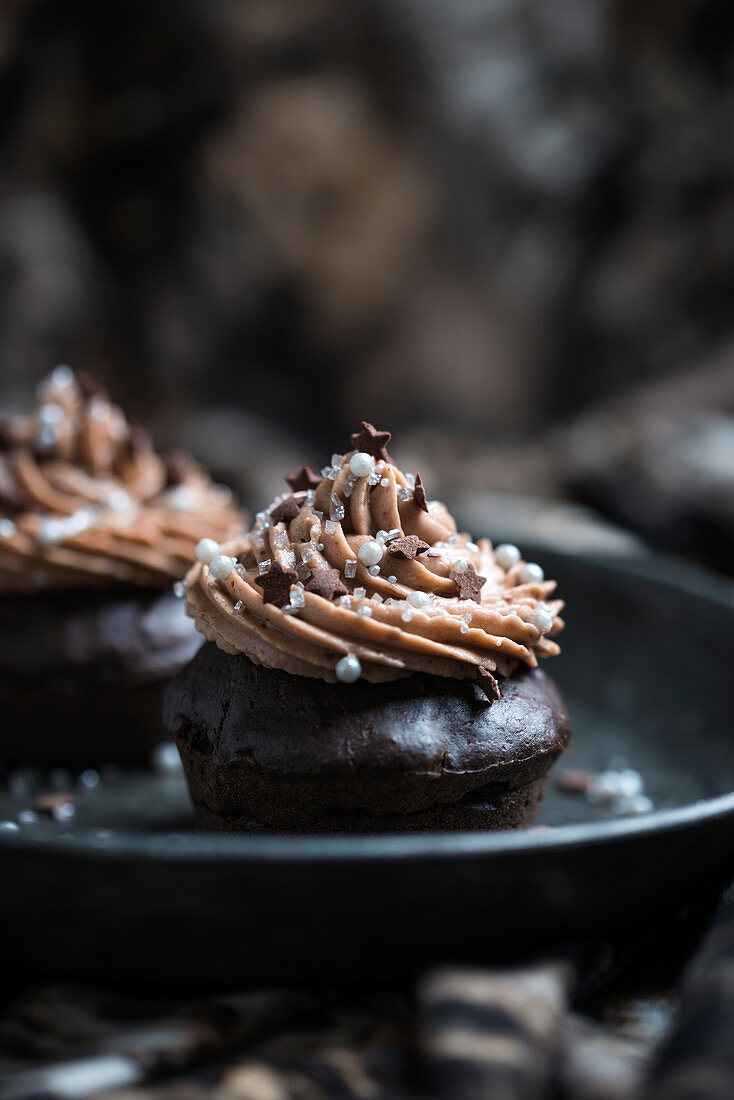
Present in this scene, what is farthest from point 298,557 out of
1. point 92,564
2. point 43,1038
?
point 43,1038

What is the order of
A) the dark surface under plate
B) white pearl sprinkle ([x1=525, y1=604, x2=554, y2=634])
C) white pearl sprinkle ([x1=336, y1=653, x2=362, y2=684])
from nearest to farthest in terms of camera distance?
1. the dark surface under plate
2. white pearl sprinkle ([x1=336, y1=653, x2=362, y2=684])
3. white pearl sprinkle ([x1=525, y1=604, x2=554, y2=634])

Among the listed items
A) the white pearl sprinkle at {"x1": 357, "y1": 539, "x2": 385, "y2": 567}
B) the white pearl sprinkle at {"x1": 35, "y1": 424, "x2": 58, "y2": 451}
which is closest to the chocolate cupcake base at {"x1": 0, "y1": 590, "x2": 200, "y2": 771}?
the white pearl sprinkle at {"x1": 35, "y1": 424, "x2": 58, "y2": 451}

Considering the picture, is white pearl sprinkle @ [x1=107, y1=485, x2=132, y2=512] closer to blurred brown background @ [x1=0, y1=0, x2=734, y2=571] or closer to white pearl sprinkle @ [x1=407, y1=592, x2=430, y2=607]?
white pearl sprinkle @ [x1=407, y1=592, x2=430, y2=607]

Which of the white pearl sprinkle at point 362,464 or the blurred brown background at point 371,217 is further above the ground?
the blurred brown background at point 371,217

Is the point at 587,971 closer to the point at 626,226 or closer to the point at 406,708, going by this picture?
the point at 406,708

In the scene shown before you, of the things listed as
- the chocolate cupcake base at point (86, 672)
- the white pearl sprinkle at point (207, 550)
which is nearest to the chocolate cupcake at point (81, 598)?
the chocolate cupcake base at point (86, 672)

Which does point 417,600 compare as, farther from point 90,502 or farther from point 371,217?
point 371,217

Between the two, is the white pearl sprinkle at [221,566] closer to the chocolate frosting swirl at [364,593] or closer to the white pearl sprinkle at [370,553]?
the chocolate frosting swirl at [364,593]
